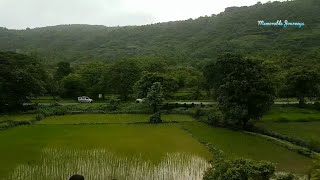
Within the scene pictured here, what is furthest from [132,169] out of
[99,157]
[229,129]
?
[229,129]

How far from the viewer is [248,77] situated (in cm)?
4300

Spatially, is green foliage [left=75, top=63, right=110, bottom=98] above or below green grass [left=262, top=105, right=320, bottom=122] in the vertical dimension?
above

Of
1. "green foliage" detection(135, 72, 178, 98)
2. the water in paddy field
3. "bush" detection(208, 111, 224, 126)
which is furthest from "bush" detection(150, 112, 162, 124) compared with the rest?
the water in paddy field

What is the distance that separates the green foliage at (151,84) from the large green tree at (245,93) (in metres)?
15.0

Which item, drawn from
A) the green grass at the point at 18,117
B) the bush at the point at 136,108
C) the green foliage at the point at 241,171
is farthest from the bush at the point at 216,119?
the green foliage at the point at 241,171

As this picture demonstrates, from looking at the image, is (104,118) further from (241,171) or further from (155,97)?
(241,171)

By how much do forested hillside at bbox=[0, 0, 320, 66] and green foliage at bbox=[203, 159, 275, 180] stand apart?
192 feet

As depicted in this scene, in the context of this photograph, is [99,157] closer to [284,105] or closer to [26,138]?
[26,138]

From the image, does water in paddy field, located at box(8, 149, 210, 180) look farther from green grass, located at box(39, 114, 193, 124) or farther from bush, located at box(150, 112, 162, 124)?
green grass, located at box(39, 114, 193, 124)

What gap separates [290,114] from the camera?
50188mm

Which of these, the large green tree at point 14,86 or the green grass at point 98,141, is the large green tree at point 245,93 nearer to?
the green grass at point 98,141

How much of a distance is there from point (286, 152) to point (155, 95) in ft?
75.2

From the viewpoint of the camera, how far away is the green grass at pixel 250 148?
96.4ft

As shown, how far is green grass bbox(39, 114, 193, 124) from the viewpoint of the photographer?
48.5 meters
